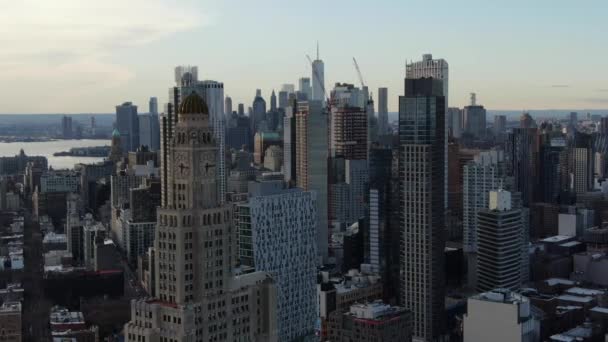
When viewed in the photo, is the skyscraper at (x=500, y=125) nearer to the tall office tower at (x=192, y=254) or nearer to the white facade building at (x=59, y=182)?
the white facade building at (x=59, y=182)

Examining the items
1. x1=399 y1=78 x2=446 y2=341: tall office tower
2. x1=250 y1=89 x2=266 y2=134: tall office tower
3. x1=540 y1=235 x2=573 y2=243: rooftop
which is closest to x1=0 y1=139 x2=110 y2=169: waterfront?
x1=250 y1=89 x2=266 y2=134: tall office tower

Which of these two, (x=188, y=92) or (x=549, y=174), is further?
(x=549, y=174)

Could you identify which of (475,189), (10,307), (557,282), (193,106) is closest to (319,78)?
(475,189)

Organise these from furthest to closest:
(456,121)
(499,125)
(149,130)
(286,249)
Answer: (499,125)
(149,130)
(456,121)
(286,249)

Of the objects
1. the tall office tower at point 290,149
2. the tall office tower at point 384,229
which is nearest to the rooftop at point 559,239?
the tall office tower at point 384,229

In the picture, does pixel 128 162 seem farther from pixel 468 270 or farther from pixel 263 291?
pixel 263 291

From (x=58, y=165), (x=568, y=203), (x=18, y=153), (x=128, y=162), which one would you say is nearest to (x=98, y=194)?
(x=128, y=162)

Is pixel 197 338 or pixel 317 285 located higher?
→ pixel 197 338

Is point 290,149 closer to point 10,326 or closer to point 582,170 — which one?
point 582,170
